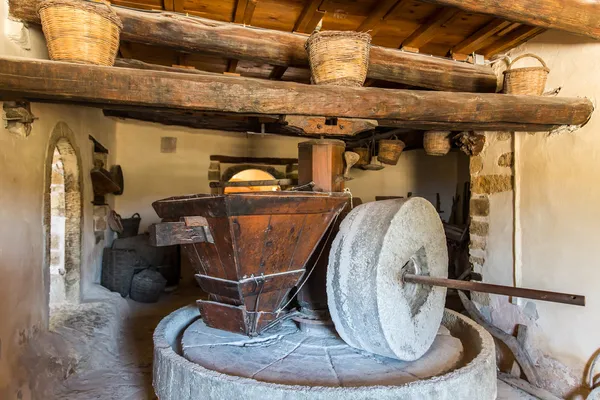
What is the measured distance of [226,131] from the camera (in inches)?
241

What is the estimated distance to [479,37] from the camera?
3039 mm

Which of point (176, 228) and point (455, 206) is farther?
point (455, 206)

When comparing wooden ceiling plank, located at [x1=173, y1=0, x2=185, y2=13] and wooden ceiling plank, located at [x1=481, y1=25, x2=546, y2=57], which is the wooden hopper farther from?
wooden ceiling plank, located at [x1=481, y1=25, x2=546, y2=57]

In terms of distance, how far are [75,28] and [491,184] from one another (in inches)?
125

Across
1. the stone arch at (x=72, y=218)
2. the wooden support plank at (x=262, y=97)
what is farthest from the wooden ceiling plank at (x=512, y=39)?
the stone arch at (x=72, y=218)

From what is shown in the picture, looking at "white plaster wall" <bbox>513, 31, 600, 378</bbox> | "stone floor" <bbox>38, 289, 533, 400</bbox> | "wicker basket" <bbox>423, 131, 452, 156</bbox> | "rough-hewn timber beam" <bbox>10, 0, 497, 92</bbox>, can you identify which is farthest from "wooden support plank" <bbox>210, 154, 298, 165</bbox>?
"white plaster wall" <bbox>513, 31, 600, 378</bbox>

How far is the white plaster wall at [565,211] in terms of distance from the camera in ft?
8.66

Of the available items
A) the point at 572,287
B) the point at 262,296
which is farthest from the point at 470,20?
the point at 262,296

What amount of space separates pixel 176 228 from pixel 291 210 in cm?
49

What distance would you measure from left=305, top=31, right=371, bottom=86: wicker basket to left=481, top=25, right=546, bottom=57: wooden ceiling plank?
146cm

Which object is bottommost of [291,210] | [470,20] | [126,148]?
[291,210]

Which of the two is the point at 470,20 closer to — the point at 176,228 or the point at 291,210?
the point at 291,210

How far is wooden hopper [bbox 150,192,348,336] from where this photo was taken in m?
1.70

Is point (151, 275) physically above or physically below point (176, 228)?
below
